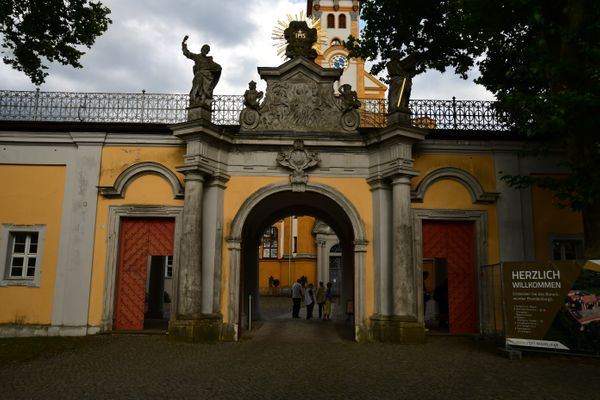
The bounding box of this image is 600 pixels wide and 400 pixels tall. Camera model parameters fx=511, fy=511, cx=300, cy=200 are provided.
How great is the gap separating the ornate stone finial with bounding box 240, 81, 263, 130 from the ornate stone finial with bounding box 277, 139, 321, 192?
1125 millimetres

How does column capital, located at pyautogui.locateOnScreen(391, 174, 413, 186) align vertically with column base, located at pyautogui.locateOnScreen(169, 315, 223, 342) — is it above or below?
above

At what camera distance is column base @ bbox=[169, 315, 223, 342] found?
11742 millimetres

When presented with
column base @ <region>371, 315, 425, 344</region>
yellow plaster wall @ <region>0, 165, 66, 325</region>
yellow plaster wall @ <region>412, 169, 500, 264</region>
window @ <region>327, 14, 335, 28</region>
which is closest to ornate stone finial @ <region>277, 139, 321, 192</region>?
yellow plaster wall @ <region>412, 169, 500, 264</region>

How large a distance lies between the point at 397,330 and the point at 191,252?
17.0 ft

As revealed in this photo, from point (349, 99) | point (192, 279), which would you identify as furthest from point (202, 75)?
point (192, 279)

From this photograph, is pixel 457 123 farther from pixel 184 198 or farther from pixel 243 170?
pixel 184 198

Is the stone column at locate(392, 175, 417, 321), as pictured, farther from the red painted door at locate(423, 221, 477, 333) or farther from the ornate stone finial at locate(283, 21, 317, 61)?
the ornate stone finial at locate(283, 21, 317, 61)

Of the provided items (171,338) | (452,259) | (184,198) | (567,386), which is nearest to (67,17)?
(184,198)

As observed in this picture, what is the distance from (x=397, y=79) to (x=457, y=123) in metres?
2.37

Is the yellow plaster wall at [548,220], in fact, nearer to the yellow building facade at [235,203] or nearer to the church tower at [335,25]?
the yellow building facade at [235,203]

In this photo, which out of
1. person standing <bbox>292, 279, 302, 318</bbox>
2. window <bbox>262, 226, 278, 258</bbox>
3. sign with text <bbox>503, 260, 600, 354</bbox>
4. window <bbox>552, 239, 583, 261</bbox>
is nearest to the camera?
sign with text <bbox>503, 260, 600, 354</bbox>

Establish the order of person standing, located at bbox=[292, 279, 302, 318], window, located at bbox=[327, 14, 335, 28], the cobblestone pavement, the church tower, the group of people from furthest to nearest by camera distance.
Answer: window, located at bbox=[327, 14, 335, 28] → the church tower → person standing, located at bbox=[292, 279, 302, 318] → the group of people → the cobblestone pavement

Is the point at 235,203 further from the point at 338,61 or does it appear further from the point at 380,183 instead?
the point at 338,61

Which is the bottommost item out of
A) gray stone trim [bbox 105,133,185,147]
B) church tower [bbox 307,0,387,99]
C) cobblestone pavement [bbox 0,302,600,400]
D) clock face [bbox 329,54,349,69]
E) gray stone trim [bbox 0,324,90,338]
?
cobblestone pavement [bbox 0,302,600,400]
